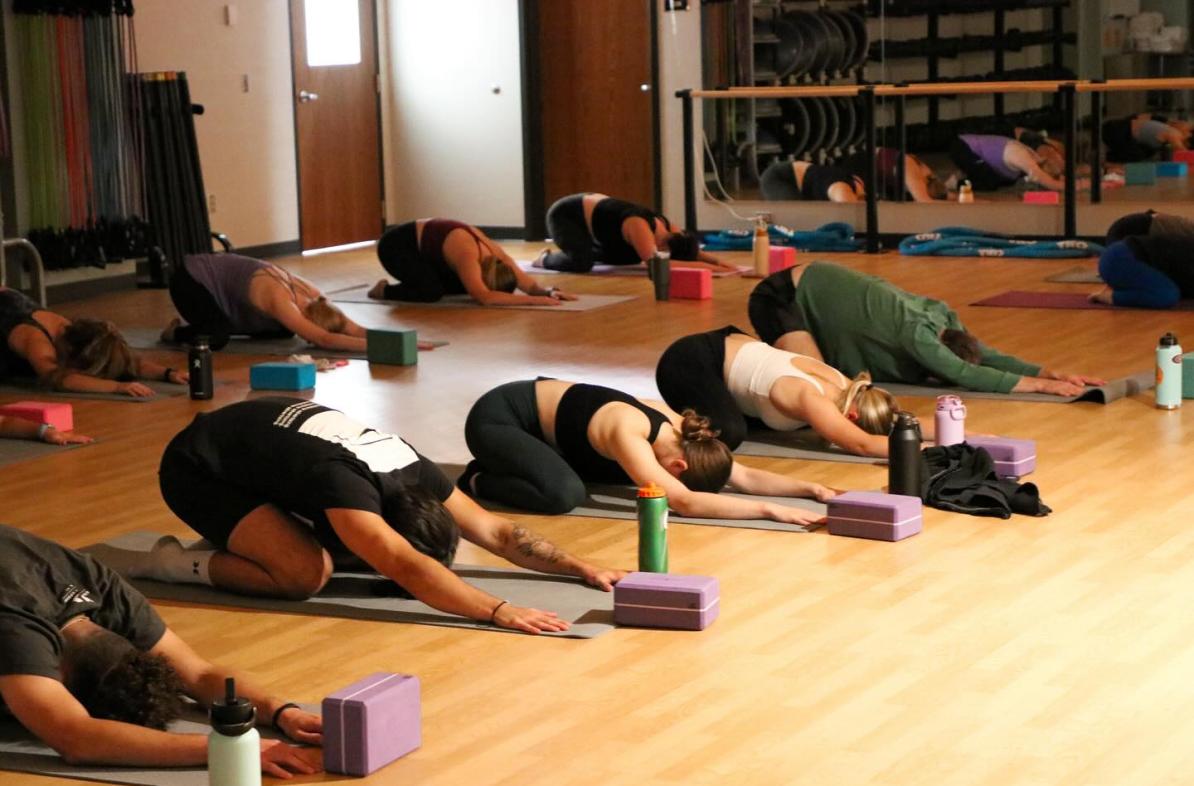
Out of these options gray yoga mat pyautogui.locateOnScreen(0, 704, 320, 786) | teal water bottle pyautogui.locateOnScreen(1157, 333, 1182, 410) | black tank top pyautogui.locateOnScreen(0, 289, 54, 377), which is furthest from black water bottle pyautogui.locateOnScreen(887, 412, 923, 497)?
black tank top pyautogui.locateOnScreen(0, 289, 54, 377)

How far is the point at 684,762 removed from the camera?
3.13m

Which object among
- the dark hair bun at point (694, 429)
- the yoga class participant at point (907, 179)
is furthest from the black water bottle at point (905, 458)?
the yoga class participant at point (907, 179)

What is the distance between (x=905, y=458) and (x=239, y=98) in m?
8.05

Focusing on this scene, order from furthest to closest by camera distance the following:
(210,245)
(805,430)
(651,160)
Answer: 1. (651,160)
2. (210,245)
3. (805,430)

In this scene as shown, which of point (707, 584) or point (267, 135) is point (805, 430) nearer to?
point (707, 584)

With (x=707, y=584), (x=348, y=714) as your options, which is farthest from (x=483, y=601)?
(x=348, y=714)

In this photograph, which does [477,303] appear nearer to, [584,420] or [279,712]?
[584,420]

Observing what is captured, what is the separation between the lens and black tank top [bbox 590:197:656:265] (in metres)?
10.8

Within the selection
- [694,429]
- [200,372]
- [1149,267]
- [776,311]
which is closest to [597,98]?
[1149,267]

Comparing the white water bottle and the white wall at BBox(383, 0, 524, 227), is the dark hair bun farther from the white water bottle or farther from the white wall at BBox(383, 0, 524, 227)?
the white wall at BBox(383, 0, 524, 227)

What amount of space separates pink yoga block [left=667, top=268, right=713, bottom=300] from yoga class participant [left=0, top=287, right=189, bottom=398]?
342 cm

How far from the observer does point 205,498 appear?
163 inches

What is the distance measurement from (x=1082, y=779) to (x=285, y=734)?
→ 1.41 metres

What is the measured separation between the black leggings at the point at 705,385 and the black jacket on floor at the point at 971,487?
635mm
